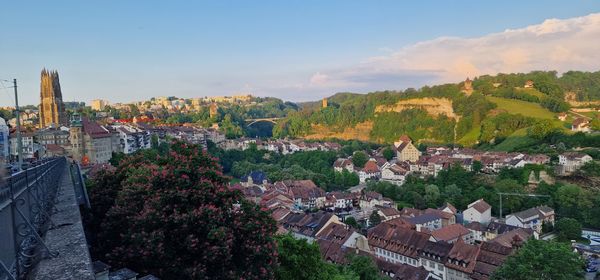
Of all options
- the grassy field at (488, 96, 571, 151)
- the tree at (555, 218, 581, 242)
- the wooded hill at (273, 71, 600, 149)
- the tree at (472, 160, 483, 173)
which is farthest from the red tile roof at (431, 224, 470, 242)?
the wooded hill at (273, 71, 600, 149)

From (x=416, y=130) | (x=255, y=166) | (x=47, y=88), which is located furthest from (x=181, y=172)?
→ (x=416, y=130)

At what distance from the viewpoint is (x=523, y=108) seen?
7325 cm

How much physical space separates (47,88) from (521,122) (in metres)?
65.2

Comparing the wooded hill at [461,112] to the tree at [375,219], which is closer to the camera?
the tree at [375,219]

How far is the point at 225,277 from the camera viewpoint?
7.09 metres

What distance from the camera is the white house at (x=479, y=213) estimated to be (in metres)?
34.2

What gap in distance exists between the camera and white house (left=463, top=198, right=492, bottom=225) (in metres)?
34.2

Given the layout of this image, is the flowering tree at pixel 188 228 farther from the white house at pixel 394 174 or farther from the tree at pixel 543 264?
the white house at pixel 394 174

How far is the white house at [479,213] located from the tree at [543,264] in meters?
17.2

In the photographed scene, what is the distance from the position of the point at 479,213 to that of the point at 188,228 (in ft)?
103

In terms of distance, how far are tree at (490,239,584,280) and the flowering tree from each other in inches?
494

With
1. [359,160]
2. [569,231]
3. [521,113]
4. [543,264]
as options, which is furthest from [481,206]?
[521,113]

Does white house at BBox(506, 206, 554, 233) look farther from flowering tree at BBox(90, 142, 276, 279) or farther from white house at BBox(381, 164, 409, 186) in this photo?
flowering tree at BBox(90, 142, 276, 279)

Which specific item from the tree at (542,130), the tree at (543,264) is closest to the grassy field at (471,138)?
the tree at (542,130)
